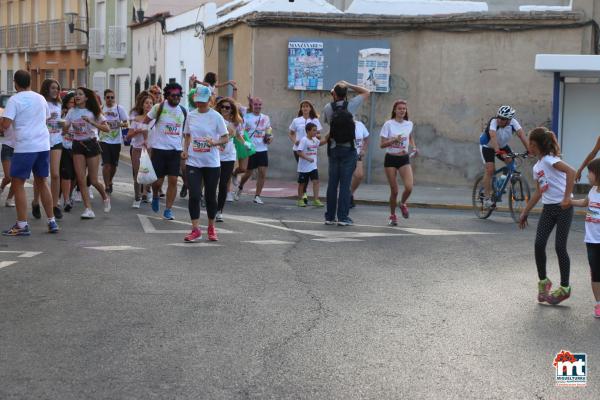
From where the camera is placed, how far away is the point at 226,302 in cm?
850

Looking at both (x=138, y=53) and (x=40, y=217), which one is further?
(x=138, y=53)

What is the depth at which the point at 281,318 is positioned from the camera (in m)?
7.91

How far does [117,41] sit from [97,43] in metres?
2.88

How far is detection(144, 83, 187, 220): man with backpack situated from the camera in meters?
14.6

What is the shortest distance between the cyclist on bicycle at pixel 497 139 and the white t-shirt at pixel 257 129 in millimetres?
3833

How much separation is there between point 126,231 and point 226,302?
4.85 metres

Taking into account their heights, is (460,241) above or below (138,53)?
below

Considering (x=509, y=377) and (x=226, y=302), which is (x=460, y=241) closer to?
(x=226, y=302)

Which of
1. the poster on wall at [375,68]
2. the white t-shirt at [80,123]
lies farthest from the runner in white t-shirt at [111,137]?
the poster on wall at [375,68]

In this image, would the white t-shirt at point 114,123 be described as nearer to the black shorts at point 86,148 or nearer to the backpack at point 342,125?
the black shorts at point 86,148

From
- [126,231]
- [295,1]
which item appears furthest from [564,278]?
[295,1]

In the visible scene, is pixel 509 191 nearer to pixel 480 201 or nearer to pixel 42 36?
pixel 480 201

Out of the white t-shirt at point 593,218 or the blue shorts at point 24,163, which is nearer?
the white t-shirt at point 593,218

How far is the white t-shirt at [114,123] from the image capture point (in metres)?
17.2
